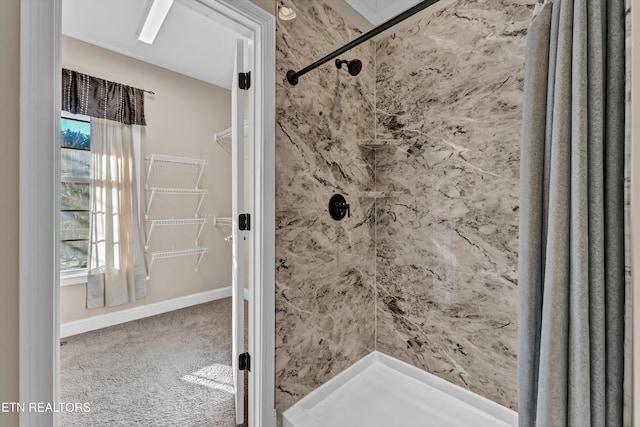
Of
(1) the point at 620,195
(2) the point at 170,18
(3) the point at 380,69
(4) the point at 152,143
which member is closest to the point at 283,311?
(1) the point at 620,195

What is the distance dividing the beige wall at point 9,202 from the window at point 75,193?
2411 millimetres

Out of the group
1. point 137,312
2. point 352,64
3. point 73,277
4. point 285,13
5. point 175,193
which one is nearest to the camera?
point 285,13

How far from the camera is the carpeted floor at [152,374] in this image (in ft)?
5.53

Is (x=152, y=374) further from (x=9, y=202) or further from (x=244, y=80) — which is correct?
(x=244, y=80)

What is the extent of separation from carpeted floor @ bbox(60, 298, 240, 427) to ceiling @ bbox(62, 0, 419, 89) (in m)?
2.45

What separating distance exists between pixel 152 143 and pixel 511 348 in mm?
3785

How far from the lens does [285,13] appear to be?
1.48 metres

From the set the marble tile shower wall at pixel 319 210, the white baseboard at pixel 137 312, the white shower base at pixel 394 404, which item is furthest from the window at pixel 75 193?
the white shower base at pixel 394 404

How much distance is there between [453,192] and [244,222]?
1287 millimetres

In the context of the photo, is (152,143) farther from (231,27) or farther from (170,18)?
(231,27)

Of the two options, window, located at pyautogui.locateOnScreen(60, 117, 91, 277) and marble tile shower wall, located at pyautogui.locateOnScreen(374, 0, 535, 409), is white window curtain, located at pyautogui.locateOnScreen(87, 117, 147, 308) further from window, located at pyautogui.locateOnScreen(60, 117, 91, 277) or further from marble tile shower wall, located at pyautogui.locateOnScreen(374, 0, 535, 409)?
marble tile shower wall, located at pyautogui.locateOnScreen(374, 0, 535, 409)

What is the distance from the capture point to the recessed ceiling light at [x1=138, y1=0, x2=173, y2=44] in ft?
6.93

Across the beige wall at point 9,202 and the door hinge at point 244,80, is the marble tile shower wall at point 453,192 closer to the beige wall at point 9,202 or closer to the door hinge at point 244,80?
the door hinge at point 244,80

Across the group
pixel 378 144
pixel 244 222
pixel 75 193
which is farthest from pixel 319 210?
pixel 75 193
